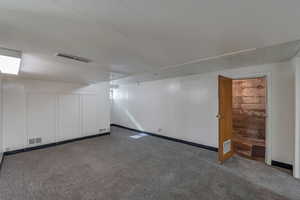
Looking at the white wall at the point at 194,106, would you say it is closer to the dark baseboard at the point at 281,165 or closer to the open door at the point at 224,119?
the dark baseboard at the point at 281,165

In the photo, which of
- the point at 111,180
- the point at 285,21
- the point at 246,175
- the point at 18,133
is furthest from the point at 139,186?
the point at 18,133

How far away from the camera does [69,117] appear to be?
185 inches

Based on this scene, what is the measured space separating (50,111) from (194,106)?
15.2 ft


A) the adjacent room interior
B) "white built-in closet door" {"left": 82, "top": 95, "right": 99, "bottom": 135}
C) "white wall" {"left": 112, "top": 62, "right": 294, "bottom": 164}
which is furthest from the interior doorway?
"white built-in closet door" {"left": 82, "top": 95, "right": 99, "bottom": 135}

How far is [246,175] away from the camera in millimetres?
2537

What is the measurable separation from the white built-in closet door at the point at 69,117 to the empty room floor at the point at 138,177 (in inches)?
38.2

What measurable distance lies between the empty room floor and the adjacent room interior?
2cm

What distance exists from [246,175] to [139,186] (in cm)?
204

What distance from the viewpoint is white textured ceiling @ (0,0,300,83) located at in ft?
3.36

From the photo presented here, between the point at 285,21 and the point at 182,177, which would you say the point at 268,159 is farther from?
the point at 285,21

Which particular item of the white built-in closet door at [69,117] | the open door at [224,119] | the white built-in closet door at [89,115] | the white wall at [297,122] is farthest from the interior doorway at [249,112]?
the white built-in closet door at [69,117]

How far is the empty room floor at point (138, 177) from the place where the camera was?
2.04 meters

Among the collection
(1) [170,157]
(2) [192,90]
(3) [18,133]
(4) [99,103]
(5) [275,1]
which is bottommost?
(1) [170,157]

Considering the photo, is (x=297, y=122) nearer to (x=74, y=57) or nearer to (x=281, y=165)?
(x=281, y=165)
